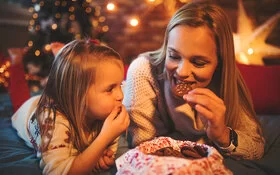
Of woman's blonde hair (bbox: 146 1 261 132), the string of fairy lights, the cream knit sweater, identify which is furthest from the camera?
the string of fairy lights

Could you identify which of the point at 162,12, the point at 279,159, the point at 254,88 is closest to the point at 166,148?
the point at 279,159

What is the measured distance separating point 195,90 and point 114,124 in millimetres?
304

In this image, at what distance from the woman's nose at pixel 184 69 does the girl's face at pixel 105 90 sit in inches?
8.6

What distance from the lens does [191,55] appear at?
1022 millimetres

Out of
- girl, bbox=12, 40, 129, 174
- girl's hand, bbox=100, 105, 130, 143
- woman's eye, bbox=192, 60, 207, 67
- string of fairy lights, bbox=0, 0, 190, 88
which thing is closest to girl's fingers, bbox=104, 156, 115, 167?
girl, bbox=12, 40, 129, 174

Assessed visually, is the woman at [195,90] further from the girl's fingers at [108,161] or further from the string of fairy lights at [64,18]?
the string of fairy lights at [64,18]

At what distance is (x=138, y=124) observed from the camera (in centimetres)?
125

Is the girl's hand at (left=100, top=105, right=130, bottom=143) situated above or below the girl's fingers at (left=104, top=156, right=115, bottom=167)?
above

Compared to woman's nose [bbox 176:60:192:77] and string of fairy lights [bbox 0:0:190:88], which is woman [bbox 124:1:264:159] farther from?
string of fairy lights [bbox 0:0:190:88]

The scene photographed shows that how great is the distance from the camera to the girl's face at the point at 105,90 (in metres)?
1.01

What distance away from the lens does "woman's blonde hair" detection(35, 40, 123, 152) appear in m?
1.01

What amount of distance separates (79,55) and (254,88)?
3.71 ft

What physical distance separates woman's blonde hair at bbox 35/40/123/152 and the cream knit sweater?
0.25 m

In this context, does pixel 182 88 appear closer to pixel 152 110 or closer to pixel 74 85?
pixel 152 110
